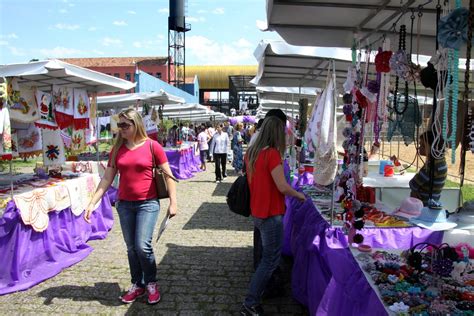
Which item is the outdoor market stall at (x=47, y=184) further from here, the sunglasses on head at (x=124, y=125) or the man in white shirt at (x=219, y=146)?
the man in white shirt at (x=219, y=146)

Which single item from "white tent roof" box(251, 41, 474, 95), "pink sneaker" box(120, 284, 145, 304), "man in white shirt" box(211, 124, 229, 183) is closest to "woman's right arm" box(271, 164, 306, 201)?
"white tent roof" box(251, 41, 474, 95)

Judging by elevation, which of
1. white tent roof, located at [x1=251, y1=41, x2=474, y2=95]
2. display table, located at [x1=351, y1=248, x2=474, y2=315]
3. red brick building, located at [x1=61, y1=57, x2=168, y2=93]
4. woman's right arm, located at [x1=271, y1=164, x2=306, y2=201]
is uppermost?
red brick building, located at [x1=61, y1=57, x2=168, y2=93]

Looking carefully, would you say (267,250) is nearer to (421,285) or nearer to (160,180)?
(160,180)

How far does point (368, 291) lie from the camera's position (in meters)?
2.03

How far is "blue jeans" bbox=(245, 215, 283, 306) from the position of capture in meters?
2.99

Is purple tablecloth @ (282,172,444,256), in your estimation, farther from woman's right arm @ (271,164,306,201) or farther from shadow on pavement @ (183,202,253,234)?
shadow on pavement @ (183,202,253,234)

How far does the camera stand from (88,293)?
368 centimetres

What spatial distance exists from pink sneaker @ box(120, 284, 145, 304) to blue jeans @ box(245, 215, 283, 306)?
3.45 ft

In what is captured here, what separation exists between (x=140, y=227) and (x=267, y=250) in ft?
3.57

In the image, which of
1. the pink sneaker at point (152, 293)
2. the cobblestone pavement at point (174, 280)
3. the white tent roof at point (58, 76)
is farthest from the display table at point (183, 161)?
the pink sneaker at point (152, 293)

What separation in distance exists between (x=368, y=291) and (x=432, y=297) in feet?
0.96

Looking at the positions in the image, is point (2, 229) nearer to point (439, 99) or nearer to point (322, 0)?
point (322, 0)

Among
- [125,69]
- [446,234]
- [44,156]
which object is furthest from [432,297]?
[125,69]

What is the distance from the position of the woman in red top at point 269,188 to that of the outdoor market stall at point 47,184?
237 cm
